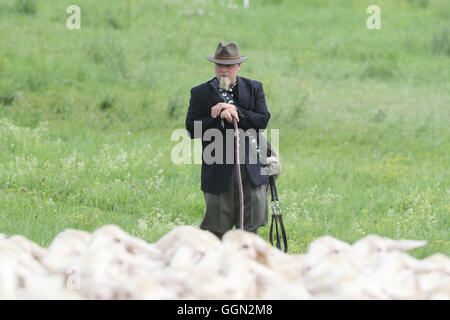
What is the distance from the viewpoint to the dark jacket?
552 cm

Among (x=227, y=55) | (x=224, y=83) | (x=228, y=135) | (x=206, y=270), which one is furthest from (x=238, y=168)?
(x=206, y=270)

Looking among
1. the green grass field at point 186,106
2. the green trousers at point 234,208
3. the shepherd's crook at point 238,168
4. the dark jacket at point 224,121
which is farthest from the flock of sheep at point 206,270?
the green grass field at point 186,106

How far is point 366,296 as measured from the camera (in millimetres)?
2258

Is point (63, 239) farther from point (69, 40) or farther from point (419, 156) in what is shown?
point (69, 40)

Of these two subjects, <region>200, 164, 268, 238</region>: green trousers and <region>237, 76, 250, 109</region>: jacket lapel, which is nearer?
<region>237, 76, 250, 109</region>: jacket lapel

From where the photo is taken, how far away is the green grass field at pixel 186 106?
750cm

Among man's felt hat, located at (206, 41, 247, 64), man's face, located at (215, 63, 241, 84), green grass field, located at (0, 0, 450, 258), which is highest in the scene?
man's felt hat, located at (206, 41, 247, 64)

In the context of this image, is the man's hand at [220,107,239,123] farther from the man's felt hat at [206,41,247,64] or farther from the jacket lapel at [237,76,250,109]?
the man's felt hat at [206,41,247,64]

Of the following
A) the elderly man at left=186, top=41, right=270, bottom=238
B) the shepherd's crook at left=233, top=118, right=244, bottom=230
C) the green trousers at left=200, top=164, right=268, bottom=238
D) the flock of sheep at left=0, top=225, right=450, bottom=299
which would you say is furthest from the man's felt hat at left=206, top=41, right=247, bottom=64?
the flock of sheep at left=0, top=225, right=450, bottom=299

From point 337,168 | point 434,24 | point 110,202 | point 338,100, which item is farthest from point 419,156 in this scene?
point 434,24

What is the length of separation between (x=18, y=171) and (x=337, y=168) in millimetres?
4216

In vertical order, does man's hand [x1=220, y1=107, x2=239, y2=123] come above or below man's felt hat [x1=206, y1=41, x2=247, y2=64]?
below

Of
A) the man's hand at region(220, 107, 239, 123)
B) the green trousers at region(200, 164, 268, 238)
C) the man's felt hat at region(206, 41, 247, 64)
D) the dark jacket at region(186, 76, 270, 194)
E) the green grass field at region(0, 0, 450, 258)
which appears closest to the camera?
the man's hand at region(220, 107, 239, 123)

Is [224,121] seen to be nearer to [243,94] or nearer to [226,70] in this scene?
[243,94]
